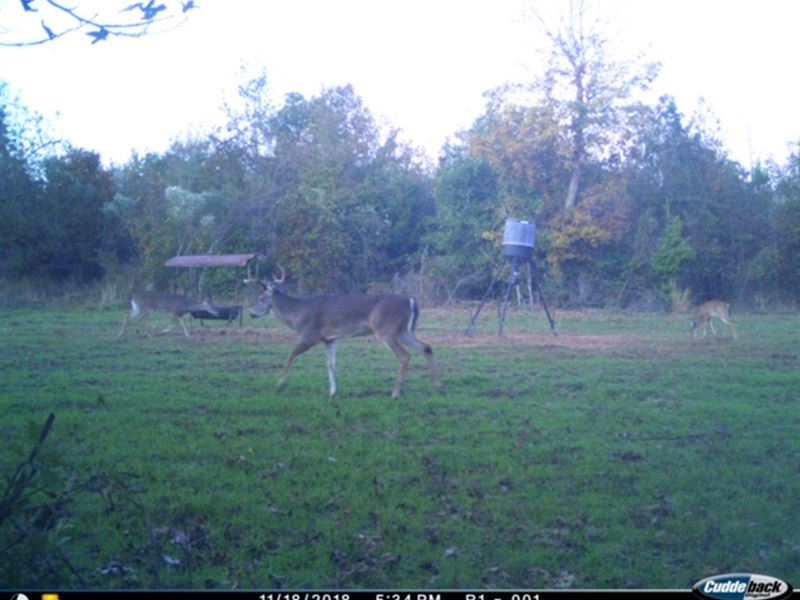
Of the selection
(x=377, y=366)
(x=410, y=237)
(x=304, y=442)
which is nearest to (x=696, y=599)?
(x=304, y=442)

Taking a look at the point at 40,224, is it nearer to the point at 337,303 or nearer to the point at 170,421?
the point at 337,303

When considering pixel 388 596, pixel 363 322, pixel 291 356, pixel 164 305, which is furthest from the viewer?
pixel 164 305

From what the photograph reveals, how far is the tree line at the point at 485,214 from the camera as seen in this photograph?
32781 millimetres

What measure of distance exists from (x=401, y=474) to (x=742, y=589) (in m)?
3.91

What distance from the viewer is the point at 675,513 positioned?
6895mm

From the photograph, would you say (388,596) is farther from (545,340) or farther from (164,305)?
(164,305)

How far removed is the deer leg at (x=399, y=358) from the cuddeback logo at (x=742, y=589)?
7299 millimetres

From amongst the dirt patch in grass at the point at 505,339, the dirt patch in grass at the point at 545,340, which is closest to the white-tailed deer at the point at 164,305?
the dirt patch in grass at the point at 505,339

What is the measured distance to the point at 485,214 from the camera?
34406 millimetres

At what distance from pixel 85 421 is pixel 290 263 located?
23835mm

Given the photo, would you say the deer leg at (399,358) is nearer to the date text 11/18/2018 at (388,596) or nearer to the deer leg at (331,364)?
the deer leg at (331,364)

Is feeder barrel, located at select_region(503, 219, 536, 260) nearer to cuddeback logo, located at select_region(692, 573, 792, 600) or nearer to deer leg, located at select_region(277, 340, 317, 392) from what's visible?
deer leg, located at select_region(277, 340, 317, 392)

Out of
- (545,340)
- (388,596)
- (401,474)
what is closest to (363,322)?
(401,474)

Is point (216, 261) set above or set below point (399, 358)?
above
